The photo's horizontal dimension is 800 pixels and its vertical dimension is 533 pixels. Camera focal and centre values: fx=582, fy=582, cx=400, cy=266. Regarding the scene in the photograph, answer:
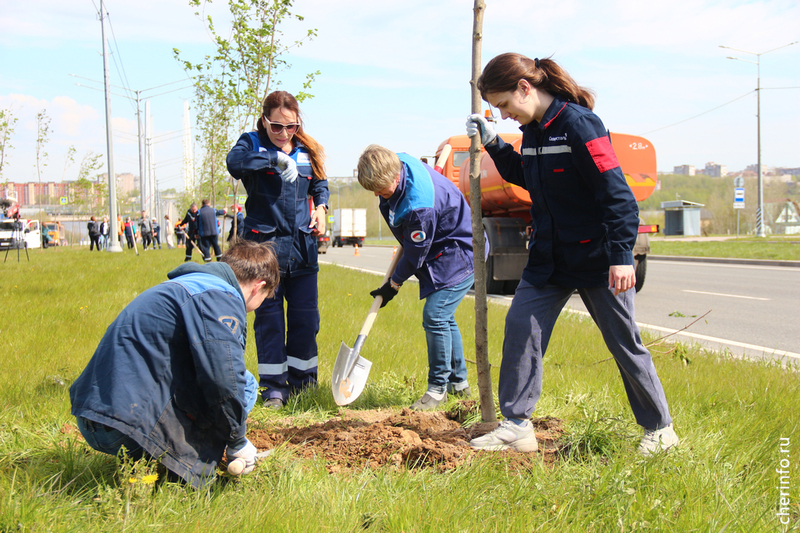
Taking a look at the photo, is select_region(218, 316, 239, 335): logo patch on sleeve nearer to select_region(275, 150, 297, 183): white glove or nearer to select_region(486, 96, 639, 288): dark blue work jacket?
select_region(486, 96, 639, 288): dark blue work jacket

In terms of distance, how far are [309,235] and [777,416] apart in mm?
2903

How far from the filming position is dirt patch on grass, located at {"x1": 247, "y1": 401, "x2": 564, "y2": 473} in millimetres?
2529

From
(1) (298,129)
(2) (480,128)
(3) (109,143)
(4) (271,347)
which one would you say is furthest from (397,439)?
(3) (109,143)

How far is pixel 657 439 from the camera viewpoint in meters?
2.59

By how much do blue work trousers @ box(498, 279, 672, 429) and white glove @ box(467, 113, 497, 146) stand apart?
73 cm

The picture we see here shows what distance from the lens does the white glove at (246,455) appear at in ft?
7.60

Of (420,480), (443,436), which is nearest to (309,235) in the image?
(443,436)

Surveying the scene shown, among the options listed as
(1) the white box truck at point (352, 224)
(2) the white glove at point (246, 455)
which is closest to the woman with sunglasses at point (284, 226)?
(2) the white glove at point (246, 455)

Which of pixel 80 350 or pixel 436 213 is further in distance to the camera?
pixel 80 350

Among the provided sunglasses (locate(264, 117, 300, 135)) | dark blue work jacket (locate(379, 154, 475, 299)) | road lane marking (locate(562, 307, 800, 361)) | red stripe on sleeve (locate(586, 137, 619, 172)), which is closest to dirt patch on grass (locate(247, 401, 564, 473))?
dark blue work jacket (locate(379, 154, 475, 299))

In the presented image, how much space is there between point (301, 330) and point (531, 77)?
2.19 metres

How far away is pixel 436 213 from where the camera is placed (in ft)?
11.8

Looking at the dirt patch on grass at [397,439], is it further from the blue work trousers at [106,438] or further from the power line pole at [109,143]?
the power line pole at [109,143]

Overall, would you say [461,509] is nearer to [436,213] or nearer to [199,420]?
[199,420]
